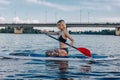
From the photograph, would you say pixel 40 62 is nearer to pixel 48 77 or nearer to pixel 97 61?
pixel 97 61

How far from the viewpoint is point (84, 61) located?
869 inches

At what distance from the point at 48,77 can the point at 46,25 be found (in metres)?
127

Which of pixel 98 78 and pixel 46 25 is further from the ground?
pixel 46 25

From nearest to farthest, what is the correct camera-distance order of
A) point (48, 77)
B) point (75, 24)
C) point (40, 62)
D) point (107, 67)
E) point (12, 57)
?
point (48, 77) → point (107, 67) → point (40, 62) → point (12, 57) → point (75, 24)

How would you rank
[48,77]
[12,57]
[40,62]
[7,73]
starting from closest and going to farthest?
[48,77], [7,73], [40,62], [12,57]

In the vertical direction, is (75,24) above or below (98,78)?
above

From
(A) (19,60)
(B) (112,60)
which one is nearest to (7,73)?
(A) (19,60)

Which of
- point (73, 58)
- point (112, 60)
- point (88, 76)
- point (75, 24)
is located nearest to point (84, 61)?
point (73, 58)

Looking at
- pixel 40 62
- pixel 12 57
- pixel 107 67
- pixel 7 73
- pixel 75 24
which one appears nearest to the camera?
pixel 7 73

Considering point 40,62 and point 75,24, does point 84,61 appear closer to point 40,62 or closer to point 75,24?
point 40,62

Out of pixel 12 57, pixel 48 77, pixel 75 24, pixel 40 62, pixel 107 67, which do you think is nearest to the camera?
pixel 48 77

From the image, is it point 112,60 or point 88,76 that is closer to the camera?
point 88,76

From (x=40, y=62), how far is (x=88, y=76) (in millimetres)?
5584

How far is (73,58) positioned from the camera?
21.9 metres
